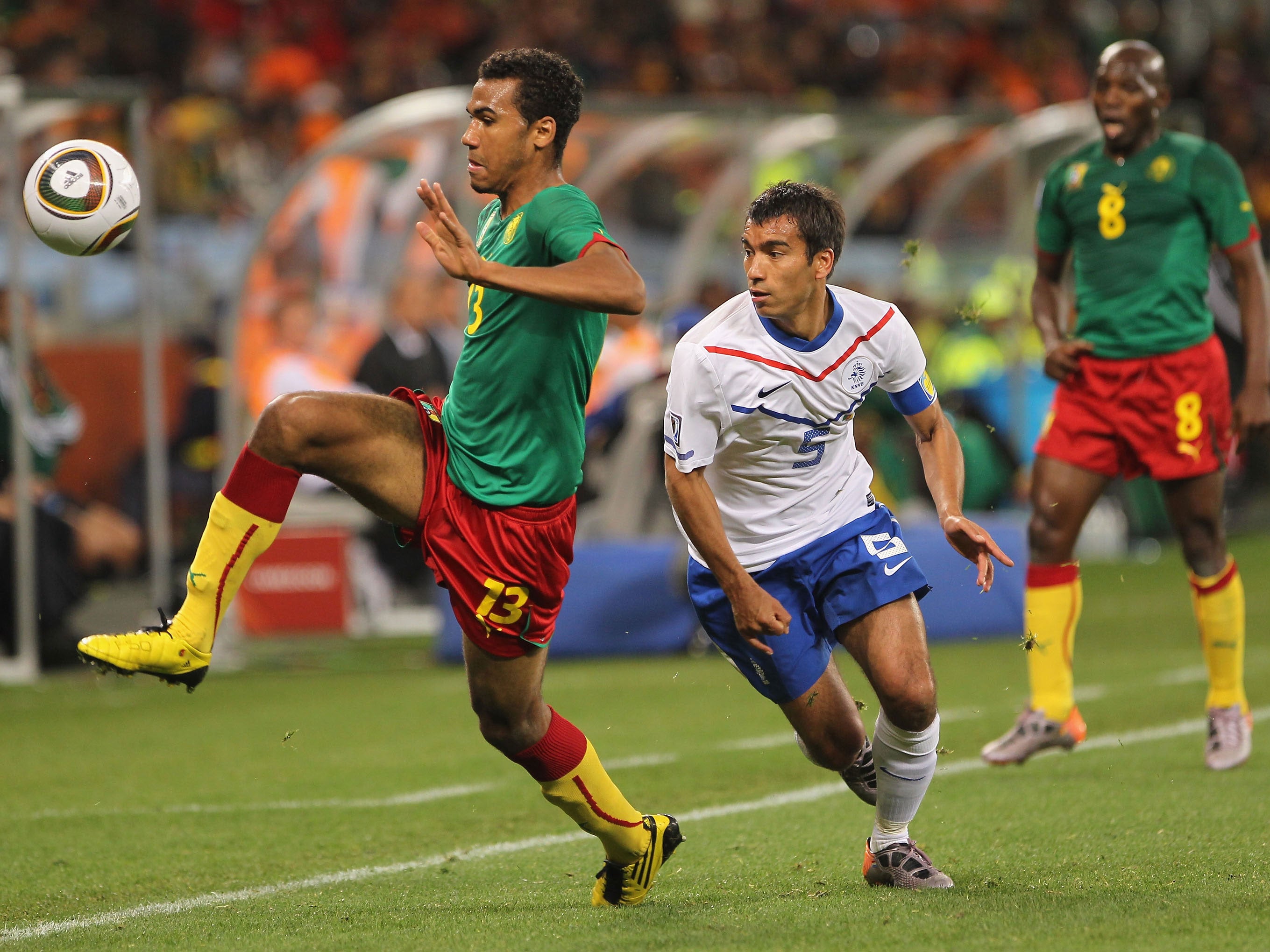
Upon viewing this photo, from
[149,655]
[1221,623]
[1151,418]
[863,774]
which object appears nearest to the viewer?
[149,655]

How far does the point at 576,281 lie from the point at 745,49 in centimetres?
1494

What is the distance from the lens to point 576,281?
13.3 ft

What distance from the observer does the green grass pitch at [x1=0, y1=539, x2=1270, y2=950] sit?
13.8ft

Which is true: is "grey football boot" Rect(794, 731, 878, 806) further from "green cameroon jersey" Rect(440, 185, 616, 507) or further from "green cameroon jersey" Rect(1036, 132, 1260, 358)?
"green cameroon jersey" Rect(1036, 132, 1260, 358)

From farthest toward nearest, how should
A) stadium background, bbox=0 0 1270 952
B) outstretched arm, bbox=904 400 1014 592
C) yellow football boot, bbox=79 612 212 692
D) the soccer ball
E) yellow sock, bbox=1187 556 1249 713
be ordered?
yellow sock, bbox=1187 556 1249 713
the soccer ball
stadium background, bbox=0 0 1270 952
outstretched arm, bbox=904 400 1014 592
yellow football boot, bbox=79 612 212 692

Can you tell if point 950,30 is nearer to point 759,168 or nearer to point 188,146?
point 759,168

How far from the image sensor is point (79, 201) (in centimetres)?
487

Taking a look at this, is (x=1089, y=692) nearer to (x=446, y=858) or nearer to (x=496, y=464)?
(x=446, y=858)

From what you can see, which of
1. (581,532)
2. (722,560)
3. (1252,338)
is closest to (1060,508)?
(1252,338)

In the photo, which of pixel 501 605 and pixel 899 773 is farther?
pixel 899 773

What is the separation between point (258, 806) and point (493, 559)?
2.27 m

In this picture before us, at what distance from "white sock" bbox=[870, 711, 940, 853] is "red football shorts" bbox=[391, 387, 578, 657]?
3.02 feet

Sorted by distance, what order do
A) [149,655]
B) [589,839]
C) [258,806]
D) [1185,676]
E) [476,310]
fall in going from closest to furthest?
[149,655] → [476,310] → [589,839] → [258,806] → [1185,676]

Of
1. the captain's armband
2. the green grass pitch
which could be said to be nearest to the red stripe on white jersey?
the captain's armband
